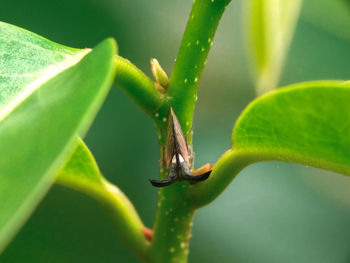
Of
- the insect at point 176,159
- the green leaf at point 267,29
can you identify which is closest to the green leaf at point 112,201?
the insect at point 176,159

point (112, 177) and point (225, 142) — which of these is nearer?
point (112, 177)

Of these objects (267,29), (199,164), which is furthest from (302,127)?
(199,164)

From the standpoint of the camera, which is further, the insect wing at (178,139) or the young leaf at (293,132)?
the insect wing at (178,139)

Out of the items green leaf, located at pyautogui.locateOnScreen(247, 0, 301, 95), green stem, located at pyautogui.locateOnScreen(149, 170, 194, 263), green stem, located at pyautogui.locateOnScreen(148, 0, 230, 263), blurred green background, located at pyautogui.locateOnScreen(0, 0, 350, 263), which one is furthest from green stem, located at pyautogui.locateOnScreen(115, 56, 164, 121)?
blurred green background, located at pyautogui.locateOnScreen(0, 0, 350, 263)

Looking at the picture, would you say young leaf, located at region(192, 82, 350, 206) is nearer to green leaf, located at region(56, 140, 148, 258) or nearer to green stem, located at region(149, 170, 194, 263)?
green stem, located at region(149, 170, 194, 263)

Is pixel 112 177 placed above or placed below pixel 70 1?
below

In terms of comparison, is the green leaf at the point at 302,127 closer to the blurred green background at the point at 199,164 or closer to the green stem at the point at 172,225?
the green stem at the point at 172,225

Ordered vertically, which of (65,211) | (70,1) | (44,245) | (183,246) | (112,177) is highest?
(70,1)

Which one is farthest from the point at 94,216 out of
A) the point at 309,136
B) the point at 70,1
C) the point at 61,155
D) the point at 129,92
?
the point at 61,155

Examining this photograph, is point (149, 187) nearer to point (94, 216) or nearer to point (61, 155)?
point (94, 216)
